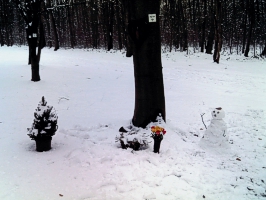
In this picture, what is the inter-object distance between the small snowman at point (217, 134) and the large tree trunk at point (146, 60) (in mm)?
1094

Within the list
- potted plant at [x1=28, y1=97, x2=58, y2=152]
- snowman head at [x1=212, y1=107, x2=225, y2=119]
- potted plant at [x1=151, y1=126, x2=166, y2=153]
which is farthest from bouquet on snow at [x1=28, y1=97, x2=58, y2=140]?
snowman head at [x1=212, y1=107, x2=225, y2=119]

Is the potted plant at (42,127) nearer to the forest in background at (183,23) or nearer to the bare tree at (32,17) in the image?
the bare tree at (32,17)

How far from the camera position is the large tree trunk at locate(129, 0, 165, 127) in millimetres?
5113

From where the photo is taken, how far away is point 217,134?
504cm

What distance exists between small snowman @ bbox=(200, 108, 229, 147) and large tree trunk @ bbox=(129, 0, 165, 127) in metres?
1.09

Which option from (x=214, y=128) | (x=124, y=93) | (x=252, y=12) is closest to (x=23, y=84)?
(x=124, y=93)

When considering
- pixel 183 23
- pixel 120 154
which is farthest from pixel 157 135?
pixel 183 23

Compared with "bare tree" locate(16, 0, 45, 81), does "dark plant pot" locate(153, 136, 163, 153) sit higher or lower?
lower

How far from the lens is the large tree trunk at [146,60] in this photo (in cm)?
511

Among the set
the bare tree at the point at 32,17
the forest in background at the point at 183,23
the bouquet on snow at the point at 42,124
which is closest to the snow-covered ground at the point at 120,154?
the bouquet on snow at the point at 42,124

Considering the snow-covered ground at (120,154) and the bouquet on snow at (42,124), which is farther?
the bouquet on snow at (42,124)

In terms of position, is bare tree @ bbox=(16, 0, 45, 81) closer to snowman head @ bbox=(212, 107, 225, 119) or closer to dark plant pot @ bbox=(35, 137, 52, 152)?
dark plant pot @ bbox=(35, 137, 52, 152)

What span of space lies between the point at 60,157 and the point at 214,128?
303 cm

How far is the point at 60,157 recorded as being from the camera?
430cm
